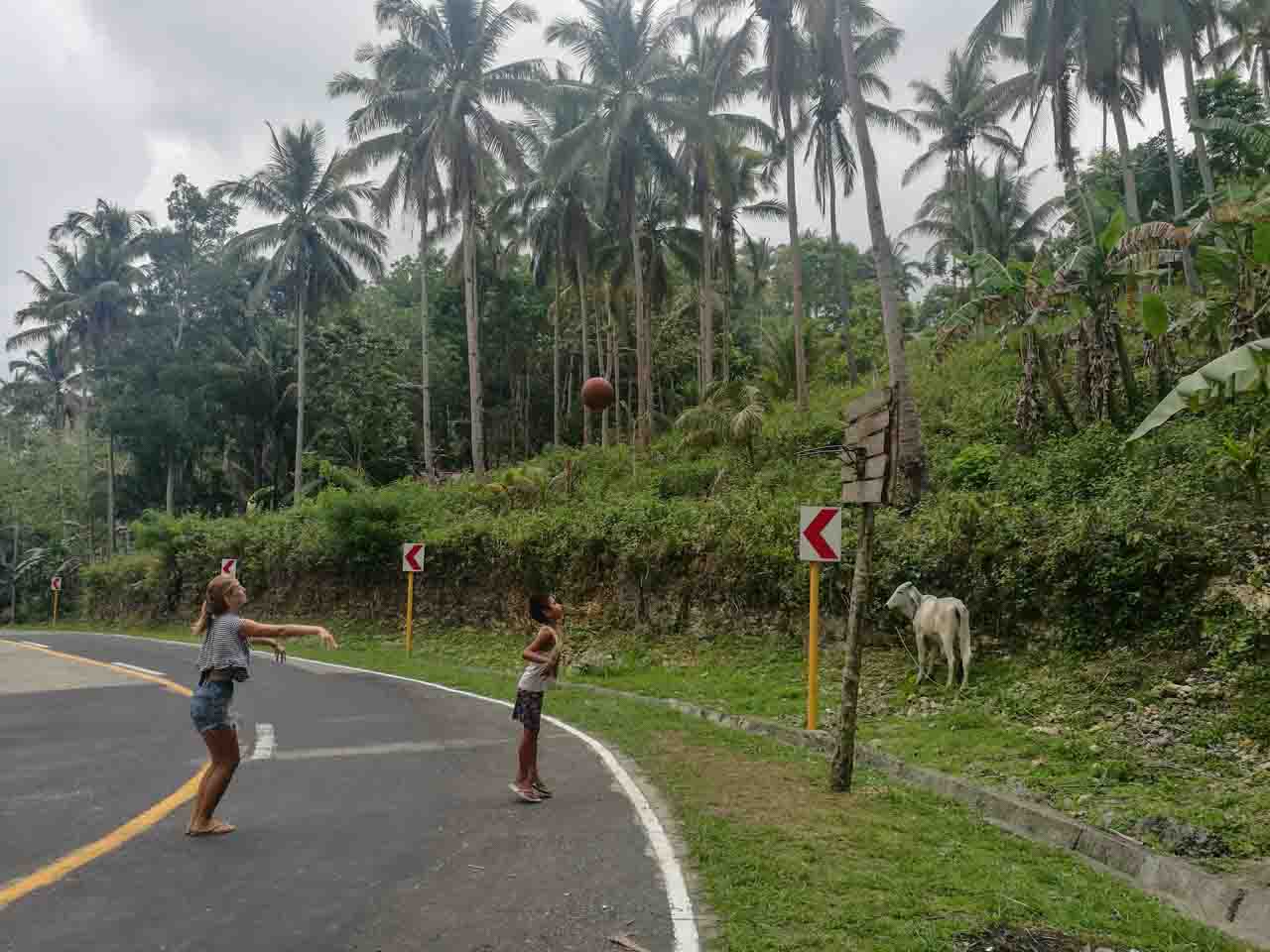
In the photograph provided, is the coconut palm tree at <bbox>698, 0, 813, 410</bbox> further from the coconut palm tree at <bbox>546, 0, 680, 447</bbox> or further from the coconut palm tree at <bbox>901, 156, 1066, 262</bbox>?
the coconut palm tree at <bbox>901, 156, 1066, 262</bbox>

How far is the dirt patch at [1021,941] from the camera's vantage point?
4426mm

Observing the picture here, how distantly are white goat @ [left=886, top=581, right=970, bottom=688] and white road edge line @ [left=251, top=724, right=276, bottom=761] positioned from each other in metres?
7.61

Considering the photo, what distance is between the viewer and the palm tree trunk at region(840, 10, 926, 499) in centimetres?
1734

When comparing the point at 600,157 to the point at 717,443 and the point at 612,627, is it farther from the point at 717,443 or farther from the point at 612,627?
the point at 612,627

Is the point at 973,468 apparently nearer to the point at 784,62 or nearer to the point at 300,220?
the point at 784,62

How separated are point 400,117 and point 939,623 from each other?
2627 cm

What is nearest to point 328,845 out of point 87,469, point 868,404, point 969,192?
point 868,404

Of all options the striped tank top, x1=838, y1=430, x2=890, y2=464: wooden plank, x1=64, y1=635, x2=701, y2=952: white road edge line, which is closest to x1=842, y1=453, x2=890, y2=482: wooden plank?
x1=838, y1=430, x2=890, y2=464: wooden plank

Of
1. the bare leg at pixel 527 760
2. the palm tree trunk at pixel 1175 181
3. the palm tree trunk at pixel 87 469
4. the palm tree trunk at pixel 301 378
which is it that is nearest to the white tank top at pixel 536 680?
the bare leg at pixel 527 760

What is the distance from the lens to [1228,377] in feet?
22.6

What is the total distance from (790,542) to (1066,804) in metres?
8.93

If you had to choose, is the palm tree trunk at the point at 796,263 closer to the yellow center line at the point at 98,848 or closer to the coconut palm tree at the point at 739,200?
the coconut palm tree at the point at 739,200

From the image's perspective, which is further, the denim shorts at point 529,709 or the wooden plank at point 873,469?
the wooden plank at point 873,469

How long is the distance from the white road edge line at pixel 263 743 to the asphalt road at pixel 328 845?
0.05 metres
